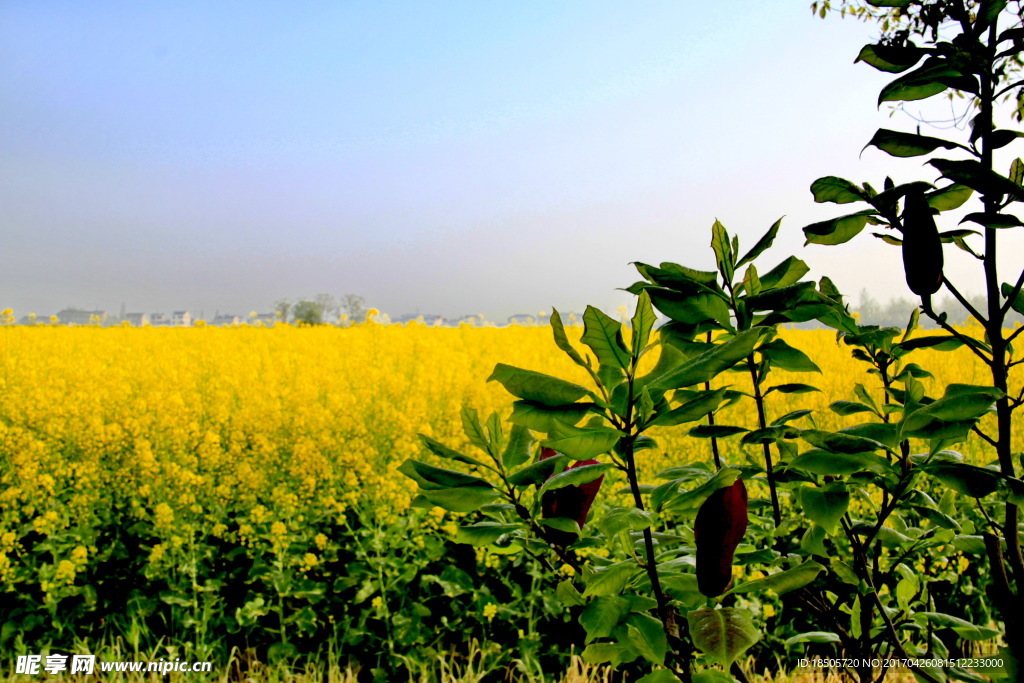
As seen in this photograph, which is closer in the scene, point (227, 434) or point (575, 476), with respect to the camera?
point (575, 476)

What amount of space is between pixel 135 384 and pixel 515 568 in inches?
82.8

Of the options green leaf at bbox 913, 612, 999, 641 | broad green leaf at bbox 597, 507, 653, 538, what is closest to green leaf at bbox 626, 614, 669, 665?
broad green leaf at bbox 597, 507, 653, 538

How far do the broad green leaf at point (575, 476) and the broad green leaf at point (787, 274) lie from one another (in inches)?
13.0

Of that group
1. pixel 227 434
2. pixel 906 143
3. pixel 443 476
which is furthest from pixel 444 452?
pixel 227 434

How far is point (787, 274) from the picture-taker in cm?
80

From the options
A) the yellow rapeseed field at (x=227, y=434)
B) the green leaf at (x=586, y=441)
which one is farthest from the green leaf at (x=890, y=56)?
the yellow rapeseed field at (x=227, y=434)

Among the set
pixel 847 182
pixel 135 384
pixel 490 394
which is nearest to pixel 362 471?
pixel 490 394

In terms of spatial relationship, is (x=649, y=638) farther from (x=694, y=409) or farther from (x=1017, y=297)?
(x=1017, y=297)

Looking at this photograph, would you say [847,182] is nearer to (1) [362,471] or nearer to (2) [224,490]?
(1) [362,471]

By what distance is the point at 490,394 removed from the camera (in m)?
3.23

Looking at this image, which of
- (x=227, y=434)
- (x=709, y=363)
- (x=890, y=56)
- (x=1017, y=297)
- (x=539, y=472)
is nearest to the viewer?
(x=709, y=363)

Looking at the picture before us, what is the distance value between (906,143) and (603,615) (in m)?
0.55

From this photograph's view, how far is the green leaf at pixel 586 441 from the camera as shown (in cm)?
55

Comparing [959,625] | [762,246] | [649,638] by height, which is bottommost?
[959,625]
